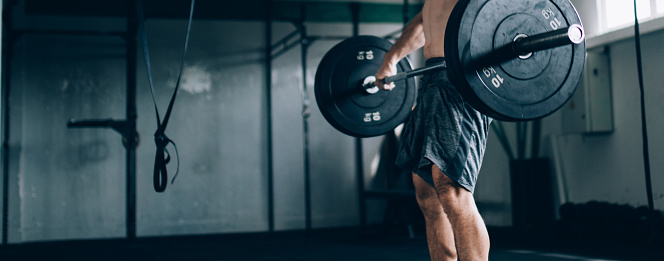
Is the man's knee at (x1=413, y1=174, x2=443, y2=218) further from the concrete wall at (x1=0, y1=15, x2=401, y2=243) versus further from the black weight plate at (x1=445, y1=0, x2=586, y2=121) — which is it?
the concrete wall at (x1=0, y1=15, x2=401, y2=243)

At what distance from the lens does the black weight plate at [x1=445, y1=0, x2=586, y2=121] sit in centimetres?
146

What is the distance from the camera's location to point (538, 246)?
371 cm

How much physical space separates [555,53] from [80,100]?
4.47 metres

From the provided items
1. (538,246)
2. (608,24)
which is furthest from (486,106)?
(608,24)

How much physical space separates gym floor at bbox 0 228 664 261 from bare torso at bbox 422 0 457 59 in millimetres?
1762

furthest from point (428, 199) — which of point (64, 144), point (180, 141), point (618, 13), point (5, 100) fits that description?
point (5, 100)

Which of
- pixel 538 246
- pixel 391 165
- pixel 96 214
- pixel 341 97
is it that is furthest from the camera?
pixel 391 165

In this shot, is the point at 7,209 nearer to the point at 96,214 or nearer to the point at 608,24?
the point at 96,214

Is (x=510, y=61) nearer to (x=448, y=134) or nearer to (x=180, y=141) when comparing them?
(x=448, y=134)

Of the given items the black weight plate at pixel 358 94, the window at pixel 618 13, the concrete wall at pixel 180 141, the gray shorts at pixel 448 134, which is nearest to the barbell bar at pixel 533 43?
the gray shorts at pixel 448 134

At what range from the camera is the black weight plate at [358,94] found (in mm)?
2256

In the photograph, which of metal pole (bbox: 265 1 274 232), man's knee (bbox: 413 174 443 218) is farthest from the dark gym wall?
man's knee (bbox: 413 174 443 218)

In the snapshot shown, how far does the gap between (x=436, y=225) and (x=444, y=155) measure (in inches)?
11.9

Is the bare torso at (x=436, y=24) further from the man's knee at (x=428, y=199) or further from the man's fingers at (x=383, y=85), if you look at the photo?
the man's knee at (x=428, y=199)
